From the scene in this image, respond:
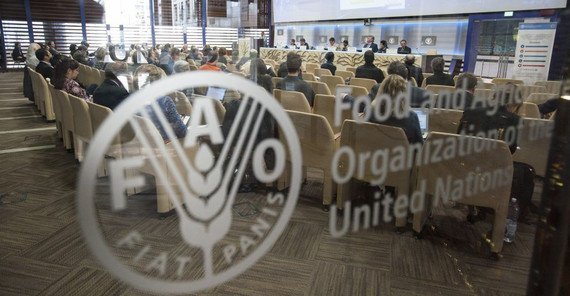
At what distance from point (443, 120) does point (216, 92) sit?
2.49m

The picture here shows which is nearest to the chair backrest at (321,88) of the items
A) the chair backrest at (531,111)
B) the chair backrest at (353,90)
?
the chair backrest at (353,90)

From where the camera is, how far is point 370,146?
256 cm

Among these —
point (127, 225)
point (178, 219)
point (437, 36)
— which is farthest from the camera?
point (437, 36)

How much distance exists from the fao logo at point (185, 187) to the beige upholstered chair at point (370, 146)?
0.80 m

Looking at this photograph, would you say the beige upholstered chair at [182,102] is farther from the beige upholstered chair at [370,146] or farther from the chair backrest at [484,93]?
the chair backrest at [484,93]

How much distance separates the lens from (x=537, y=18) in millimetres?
7730

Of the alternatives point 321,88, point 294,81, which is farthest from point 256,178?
point 321,88

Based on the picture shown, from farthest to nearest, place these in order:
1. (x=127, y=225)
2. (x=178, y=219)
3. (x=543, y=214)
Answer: (x=178, y=219) < (x=127, y=225) < (x=543, y=214)

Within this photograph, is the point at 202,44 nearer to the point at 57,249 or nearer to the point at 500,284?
the point at 57,249

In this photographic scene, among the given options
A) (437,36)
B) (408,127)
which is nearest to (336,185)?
(408,127)

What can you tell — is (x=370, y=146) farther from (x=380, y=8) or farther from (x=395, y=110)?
(x=380, y=8)

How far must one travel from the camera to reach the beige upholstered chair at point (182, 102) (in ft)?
4.80

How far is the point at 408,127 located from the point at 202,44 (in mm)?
1877

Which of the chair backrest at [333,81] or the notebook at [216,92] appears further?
the chair backrest at [333,81]
